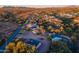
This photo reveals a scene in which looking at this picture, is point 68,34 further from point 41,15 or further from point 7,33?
point 7,33

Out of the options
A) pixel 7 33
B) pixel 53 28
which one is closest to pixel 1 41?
pixel 7 33

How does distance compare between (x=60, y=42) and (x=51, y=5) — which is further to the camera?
(x=51, y=5)

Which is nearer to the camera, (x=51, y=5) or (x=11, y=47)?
(x=11, y=47)

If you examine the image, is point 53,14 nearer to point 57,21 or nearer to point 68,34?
point 57,21

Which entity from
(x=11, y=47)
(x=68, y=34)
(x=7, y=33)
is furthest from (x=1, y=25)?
(x=68, y=34)
